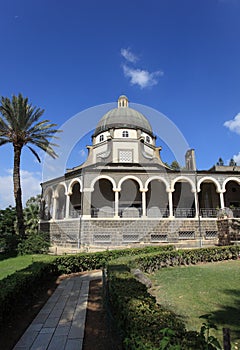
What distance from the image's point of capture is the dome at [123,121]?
30.2m

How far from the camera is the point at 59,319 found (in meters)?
5.77

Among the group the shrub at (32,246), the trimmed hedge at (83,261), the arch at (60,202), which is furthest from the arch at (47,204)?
the trimmed hedge at (83,261)

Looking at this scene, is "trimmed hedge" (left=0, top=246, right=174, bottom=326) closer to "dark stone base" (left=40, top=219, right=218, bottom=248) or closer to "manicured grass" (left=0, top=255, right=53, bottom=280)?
"manicured grass" (left=0, top=255, right=53, bottom=280)

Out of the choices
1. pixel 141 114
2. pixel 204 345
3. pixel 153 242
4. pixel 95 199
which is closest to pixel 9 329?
pixel 204 345

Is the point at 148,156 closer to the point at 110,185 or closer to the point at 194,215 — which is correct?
the point at 110,185

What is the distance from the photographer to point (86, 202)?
2138 centimetres

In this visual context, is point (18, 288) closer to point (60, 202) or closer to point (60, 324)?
point (60, 324)

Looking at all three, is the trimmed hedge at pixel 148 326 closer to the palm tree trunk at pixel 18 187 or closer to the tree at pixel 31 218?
the palm tree trunk at pixel 18 187

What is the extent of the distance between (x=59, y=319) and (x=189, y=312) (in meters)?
3.29

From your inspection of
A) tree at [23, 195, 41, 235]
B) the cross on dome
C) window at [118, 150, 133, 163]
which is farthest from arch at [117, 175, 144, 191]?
the cross on dome

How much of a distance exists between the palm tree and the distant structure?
192 inches

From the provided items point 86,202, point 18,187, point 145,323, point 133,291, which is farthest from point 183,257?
point 18,187

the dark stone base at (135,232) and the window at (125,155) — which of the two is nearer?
the dark stone base at (135,232)

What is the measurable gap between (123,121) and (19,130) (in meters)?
15.2
